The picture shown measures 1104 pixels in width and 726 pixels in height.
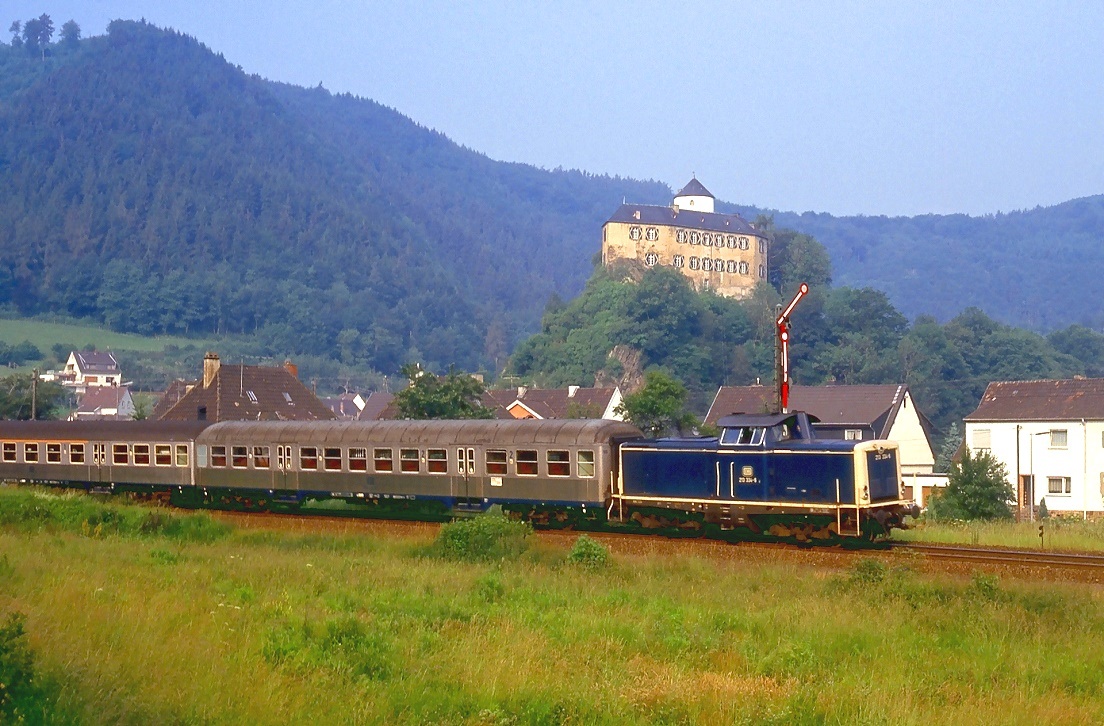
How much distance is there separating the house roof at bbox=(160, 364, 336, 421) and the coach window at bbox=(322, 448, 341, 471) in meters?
28.4

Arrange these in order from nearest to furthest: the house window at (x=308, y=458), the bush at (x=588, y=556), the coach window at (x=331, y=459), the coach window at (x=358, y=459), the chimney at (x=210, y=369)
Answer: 1. the bush at (x=588, y=556)
2. the coach window at (x=358, y=459)
3. the coach window at (x=331, y=459)
4. the house window at (x=308, y=458)
5. the chimney at (x=210, y=369)

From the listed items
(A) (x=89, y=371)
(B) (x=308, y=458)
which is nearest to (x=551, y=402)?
(B) (x=308, y=458)

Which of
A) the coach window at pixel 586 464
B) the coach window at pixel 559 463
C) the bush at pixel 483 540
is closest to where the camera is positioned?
the bush at pixel 483 540

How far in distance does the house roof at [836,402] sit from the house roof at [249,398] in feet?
89.3

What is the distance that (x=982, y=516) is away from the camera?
46250mm

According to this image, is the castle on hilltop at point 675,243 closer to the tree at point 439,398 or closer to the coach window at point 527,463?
the tree at point 439,398

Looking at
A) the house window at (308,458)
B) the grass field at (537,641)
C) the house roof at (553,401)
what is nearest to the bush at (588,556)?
the grass field at (537,641)

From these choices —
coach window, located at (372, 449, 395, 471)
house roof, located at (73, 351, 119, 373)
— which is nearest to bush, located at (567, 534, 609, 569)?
coach window, located at (372, 449, 395, 471)

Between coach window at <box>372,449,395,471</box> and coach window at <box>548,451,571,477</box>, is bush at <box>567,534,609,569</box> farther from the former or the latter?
coach window at <box>372,449,395,471</box>

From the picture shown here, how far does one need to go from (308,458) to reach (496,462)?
7.44 metres

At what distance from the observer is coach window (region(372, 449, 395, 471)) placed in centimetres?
3397

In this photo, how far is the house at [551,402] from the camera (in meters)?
99.1

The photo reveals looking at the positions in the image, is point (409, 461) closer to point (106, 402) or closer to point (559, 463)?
point (559, 463)

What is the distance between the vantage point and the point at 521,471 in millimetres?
31031
